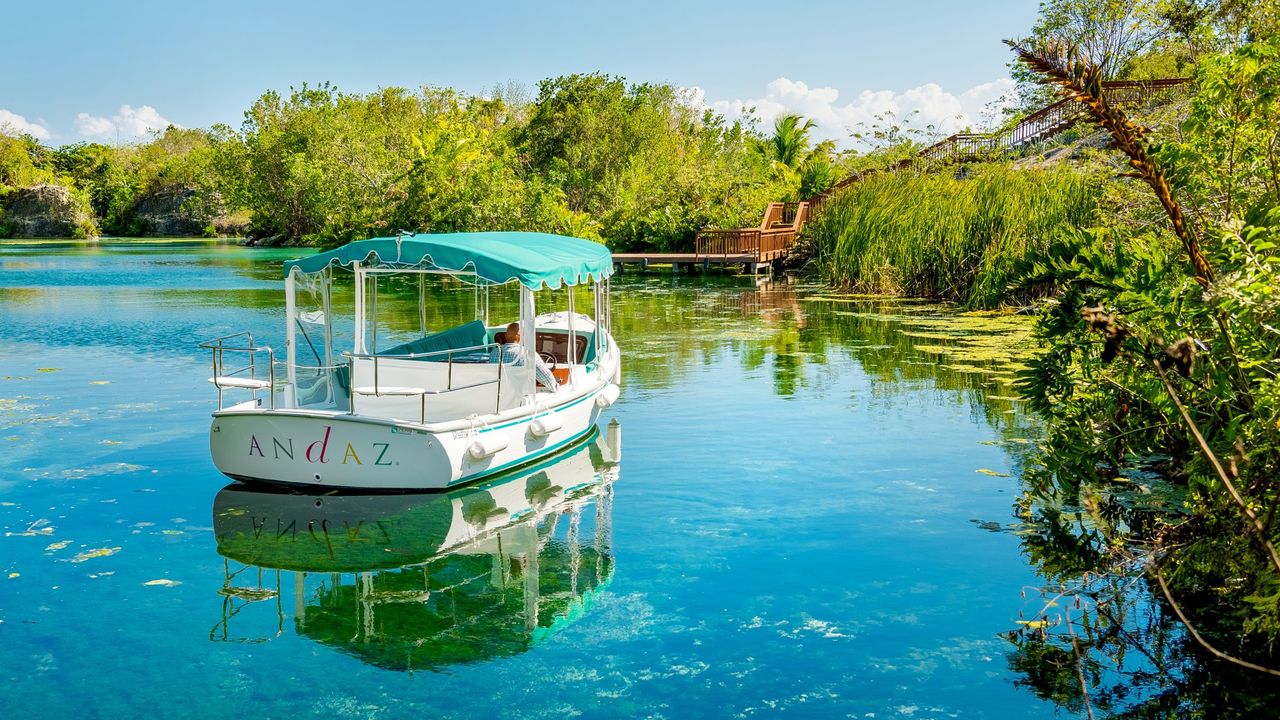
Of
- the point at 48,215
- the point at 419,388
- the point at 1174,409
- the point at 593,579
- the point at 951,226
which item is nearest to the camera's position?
the point at 1174,409

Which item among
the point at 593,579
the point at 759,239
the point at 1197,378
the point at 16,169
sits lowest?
the point at 593,579

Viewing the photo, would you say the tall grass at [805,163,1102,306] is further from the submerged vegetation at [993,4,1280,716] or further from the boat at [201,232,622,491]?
the submerged vegetation at [993,4,1280,716]

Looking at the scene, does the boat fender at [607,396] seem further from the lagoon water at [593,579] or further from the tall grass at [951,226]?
the tall grass at [951,226]

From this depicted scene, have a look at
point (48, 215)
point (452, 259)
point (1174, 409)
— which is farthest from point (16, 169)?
point (1174, 409)

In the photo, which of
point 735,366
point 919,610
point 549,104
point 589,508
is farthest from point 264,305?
point 549,104

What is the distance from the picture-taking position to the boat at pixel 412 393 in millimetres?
10070

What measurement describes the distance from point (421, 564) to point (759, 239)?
30.1 meters

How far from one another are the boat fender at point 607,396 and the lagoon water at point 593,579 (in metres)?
0.50

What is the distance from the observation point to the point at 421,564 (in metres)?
8.69

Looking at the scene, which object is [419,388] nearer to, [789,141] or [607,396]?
[607,396]

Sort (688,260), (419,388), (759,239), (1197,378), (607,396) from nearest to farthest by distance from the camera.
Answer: (1197,378) → (419,388) → (607,396) → (759,239) → (688,260)

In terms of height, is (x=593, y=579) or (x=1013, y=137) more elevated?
(x=1013, y=137)

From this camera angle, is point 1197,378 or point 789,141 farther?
point 789,141

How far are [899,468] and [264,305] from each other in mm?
22753
